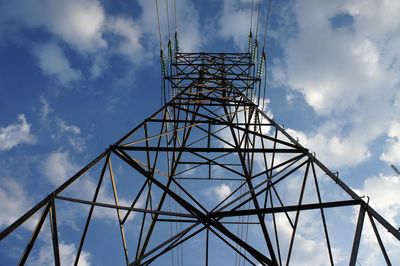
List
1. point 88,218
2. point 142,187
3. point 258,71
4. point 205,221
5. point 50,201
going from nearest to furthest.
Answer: point 50,201 → point 205,221 → point 88,218 → point 142,187 → point 258,71

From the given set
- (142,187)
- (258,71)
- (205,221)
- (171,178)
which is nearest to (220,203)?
(171,178)

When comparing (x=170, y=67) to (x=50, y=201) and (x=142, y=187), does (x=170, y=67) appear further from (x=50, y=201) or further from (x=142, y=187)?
(x=50, y=201)

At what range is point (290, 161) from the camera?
744 centimetres

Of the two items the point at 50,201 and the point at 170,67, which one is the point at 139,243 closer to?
the point at 50,201

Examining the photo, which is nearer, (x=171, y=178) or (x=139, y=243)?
(x=139, y=243)

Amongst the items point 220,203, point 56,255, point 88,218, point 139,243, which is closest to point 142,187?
point 139,243

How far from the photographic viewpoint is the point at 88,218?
647 cm

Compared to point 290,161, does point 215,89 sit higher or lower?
higher

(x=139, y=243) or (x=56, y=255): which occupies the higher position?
(x=139, y=243)

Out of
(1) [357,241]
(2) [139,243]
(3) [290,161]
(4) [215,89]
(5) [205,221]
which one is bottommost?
(1) [357,241]

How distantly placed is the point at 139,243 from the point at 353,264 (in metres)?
5.00

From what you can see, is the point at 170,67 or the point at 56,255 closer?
the point at 56,255

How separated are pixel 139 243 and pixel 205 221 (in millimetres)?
2602

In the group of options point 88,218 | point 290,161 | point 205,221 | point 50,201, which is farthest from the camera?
point 290,161
